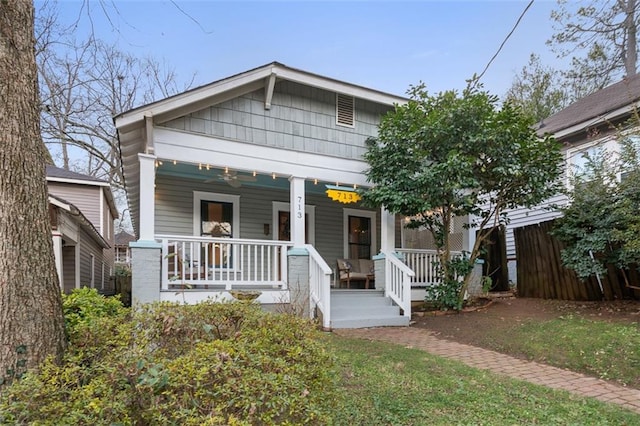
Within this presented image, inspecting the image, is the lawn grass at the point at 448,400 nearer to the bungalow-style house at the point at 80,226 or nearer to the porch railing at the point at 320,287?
the porch railing at the point at 320,287

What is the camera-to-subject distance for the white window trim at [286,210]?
10.1 metres

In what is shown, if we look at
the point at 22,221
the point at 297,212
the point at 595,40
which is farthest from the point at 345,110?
the point at 595,40

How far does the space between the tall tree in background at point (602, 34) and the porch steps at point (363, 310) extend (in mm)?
11188

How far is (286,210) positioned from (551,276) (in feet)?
20.3

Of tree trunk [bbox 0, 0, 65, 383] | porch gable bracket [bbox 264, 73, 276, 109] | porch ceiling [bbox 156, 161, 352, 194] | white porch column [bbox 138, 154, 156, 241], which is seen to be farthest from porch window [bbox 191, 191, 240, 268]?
tree trunk [bbox 0, 0, 65, 383]

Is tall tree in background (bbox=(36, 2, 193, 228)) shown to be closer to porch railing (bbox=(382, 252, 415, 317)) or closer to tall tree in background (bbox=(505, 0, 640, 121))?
porch railing (bbox=(382, 252, 415, 317))

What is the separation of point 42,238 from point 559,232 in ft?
26.3

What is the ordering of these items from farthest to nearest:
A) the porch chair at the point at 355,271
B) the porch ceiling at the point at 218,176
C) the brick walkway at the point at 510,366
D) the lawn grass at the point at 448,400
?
1. the porch chair at the point at 355,271
2. the porch ceiling at the point at 218,176
3. the brick walkway at the point at 510,366
4. the lawn grass at the point at 448,400

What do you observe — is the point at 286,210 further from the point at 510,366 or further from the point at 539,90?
the point at 539,90

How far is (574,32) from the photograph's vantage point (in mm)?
14594

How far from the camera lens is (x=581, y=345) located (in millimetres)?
5367

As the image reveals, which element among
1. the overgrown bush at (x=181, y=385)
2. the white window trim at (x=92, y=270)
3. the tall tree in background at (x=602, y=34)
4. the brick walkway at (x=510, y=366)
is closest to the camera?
the overgrown bush at (x=181, y=385)

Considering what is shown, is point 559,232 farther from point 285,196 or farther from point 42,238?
point 42,238

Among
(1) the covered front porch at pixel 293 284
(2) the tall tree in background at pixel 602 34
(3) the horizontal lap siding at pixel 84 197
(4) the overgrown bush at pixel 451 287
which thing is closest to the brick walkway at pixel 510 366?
(1) the covered front porch at pixel 293 284
